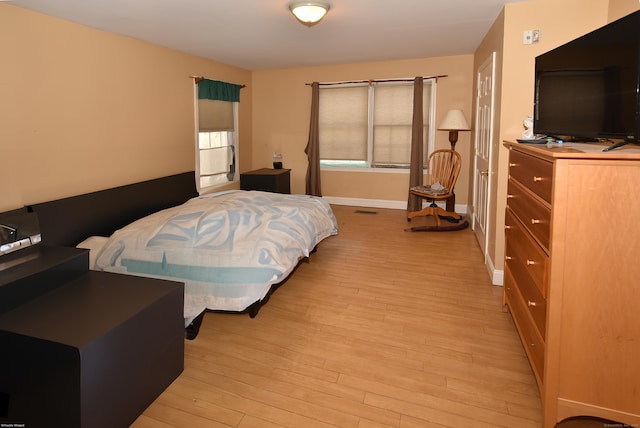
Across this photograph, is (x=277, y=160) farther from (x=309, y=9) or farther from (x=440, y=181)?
(x=309, y=9)

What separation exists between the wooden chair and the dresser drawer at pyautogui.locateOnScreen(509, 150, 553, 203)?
2892 mm

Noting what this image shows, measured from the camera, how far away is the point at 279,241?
302 cm

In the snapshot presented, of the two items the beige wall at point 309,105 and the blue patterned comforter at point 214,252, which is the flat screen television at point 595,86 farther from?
the beige wall at point 309,105

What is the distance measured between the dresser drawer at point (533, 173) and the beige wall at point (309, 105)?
12.5ft

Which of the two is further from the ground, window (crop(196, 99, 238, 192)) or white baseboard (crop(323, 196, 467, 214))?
window (crop(196, 99, 238, 192))

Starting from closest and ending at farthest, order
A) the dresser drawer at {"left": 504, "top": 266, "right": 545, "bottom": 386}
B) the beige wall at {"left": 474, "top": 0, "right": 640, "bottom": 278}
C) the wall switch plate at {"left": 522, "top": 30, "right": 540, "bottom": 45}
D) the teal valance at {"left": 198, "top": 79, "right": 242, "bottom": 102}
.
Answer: the dresser drawer at {"left": 504, "top": 266, "right": 545, "bottom": 386}, the beige wall at {"left": 474, "top": 0, "right": 640, "bottom": 278}, the wall switch plate at {"left": 522, "top": 30, "right": 540, "bottom": 45}, the teal valance at {"left": 198, "top": 79, "right": 242, "bottom": 102}

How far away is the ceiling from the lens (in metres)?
3.35

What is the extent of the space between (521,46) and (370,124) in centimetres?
344

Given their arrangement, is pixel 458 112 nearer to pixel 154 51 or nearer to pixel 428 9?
pixel 428 9

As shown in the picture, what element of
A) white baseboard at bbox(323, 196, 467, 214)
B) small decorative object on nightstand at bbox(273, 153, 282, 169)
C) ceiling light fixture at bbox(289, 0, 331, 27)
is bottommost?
white baseboard at bbox(323, 196, 467, 214)

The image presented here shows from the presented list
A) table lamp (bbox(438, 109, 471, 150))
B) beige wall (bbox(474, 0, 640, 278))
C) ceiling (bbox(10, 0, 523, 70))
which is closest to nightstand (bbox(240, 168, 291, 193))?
ceiling (bbox(10, 0, 523, 70))

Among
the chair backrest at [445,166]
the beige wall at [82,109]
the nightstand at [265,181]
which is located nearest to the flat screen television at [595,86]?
the chair backrest at [445,166]

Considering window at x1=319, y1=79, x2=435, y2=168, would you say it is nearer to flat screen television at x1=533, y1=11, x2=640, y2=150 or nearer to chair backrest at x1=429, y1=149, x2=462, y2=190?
chair backrest at x1=429, y1=149, x2=462, y2=190

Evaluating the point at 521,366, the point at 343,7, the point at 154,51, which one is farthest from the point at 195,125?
the point at 521,366
